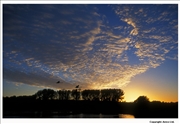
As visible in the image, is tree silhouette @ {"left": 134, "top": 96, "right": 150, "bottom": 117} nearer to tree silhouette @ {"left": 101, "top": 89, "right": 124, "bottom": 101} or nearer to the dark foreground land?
the dark foreground land

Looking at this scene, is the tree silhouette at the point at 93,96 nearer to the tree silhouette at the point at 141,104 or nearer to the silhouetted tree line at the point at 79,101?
the silhouetted tree line at the point at 79,101

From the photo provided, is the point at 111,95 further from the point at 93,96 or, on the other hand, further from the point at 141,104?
the point at 141,104

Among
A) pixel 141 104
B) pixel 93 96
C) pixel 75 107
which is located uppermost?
pixel 93 96

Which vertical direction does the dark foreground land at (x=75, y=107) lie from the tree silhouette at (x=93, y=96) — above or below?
below

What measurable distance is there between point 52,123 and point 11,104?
17942mm

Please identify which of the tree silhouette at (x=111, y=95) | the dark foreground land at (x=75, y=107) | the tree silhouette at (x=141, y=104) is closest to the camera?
the dark foreground land at (x=75, y=107)

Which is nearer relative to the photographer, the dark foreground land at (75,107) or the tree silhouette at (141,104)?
the dark foreground land at (75,107)

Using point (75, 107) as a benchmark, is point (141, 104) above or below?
above

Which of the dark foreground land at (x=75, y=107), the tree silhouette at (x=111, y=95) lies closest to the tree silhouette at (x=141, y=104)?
the dark foreground land at (x=75, y=107)

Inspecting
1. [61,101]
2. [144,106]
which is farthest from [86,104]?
[144,106]

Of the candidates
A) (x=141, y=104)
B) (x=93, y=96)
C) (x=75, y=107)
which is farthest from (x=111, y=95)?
(x=141, y=104)

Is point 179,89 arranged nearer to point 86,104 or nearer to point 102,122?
point 102,122

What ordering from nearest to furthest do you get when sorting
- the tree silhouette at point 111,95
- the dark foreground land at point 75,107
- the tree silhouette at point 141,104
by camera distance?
the dark foreground land at point 75,107 → the tree silhouette at point 141,104 → the tree silhouette at point 111,95

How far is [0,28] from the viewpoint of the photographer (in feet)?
20.5
